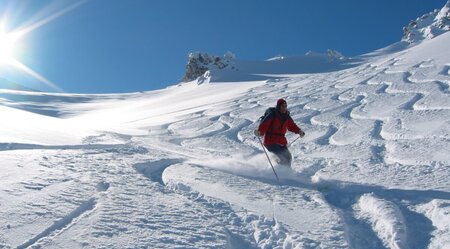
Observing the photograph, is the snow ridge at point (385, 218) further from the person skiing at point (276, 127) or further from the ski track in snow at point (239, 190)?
the person skiing at point (276, 127)

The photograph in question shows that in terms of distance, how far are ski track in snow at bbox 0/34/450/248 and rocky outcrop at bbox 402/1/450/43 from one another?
5512cm

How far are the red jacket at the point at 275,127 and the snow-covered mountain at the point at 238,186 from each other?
1.37ft

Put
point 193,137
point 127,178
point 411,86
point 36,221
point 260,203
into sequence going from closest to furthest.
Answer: point 36,221, point 260,203, point 127,178, point 193,137, point 411,86

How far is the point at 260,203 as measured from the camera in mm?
5262

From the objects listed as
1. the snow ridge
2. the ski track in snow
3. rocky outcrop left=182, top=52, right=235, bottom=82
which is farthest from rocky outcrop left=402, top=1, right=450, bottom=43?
the snow ridge

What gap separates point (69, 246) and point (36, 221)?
611 mm

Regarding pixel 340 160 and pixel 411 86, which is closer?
pixel 340 160

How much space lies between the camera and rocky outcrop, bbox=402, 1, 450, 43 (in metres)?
61.1

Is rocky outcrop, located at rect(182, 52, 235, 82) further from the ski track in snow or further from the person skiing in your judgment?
the person skiing

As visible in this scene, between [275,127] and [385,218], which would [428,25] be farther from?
[385,218]

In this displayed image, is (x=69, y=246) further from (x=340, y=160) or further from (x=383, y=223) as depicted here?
(x=340, y=160)

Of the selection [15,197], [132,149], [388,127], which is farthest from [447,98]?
[15,197]

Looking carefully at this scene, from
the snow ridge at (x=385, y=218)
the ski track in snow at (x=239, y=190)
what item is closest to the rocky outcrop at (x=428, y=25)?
the ski track in snow at (x=239, y=190)

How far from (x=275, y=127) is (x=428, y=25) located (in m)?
68.1
